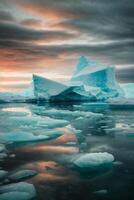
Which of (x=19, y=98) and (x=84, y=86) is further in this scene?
(x=19, y=98)

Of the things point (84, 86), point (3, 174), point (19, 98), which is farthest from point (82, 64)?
point (3, 174)

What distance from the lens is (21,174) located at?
616cm

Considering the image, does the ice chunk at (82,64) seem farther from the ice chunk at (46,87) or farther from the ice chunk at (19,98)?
the ice chunk at (46,87)

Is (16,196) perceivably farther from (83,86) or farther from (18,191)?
(83,86)

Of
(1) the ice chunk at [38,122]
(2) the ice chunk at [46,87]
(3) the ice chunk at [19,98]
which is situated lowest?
(1) the ice chunk at [38,122]

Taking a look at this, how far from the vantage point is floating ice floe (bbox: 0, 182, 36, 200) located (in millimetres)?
4829

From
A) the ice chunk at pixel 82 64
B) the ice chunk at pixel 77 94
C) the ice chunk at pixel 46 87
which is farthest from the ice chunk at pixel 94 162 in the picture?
the ice chunk at pixel 82 64

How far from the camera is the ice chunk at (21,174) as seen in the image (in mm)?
5930

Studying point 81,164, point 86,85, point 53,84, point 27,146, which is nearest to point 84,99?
point 86,85

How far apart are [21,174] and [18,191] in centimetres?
108

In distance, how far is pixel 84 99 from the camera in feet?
130

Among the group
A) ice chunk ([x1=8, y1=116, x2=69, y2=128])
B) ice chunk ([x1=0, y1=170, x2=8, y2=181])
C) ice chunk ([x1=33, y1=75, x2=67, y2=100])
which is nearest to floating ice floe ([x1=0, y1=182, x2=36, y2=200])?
ice chunk ([x1=0, y1=170, x2=8, y2=181])

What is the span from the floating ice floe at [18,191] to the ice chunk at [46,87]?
29.1 meters

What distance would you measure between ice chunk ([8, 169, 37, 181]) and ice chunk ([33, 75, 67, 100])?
2807 cm
